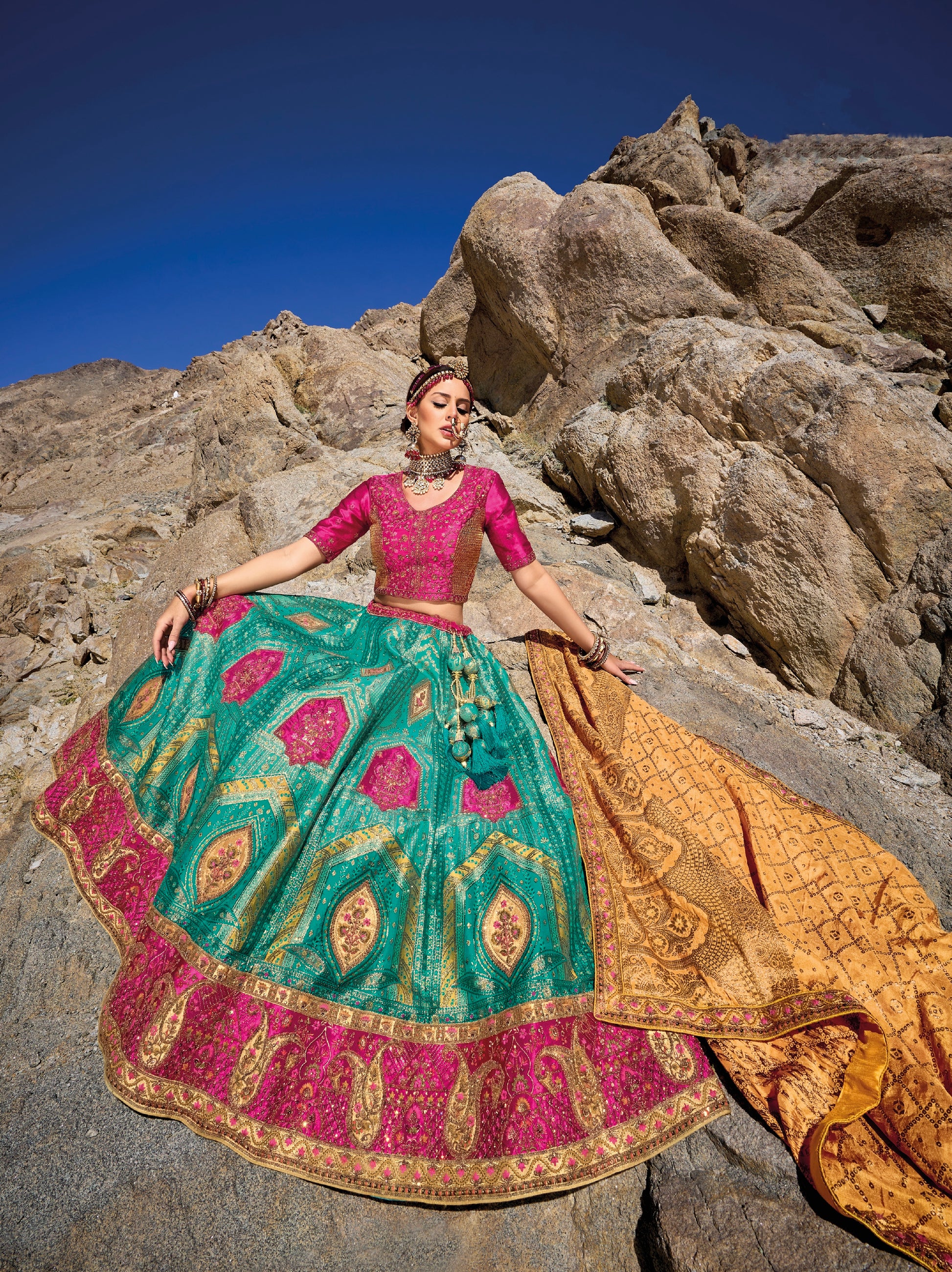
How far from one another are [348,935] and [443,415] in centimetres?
250

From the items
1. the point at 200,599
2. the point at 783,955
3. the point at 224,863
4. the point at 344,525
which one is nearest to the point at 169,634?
the point at 200,599

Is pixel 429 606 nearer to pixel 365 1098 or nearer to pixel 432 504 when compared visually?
pixel 432 504

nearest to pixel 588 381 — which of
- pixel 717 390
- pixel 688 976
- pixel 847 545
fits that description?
pixel 717 390

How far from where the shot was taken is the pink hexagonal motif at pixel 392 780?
2.54 meters

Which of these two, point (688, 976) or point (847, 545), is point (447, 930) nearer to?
point (688, 976)

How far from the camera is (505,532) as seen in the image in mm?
3422

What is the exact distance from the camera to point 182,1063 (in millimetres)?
2035

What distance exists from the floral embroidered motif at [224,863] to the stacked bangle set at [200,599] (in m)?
1.13

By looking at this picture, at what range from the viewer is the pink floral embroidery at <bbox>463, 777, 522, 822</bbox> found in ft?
8.70

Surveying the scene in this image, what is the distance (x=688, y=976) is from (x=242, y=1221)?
1.61 m

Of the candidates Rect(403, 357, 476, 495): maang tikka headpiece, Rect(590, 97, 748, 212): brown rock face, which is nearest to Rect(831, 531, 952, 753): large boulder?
Rect(403, 357, 476, 495): maang tikka headpiece

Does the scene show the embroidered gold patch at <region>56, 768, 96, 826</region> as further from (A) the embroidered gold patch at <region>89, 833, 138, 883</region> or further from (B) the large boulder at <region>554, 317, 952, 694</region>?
(B) the large boulder at <region>554, 317, 952, 694</region>

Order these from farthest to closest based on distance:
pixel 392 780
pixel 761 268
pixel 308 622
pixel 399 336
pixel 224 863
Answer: pixel 399 336 < pixel 761 268 < pixel 308 622 < pixel 392 780 < pixel 224 863

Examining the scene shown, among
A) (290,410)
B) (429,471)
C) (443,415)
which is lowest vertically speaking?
(429,471)
